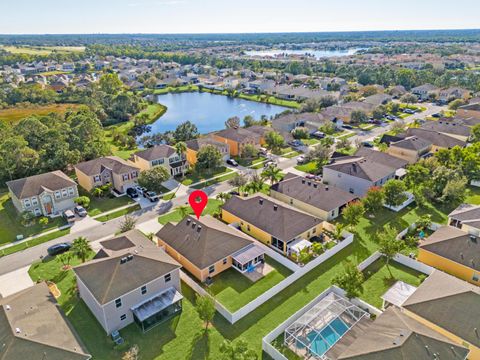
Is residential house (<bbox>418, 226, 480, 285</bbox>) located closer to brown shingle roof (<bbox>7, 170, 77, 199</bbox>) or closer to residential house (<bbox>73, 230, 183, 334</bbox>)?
residential house (<bbox>73, 230, 183, 334</bbox>)

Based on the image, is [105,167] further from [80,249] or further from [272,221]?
[272,221]

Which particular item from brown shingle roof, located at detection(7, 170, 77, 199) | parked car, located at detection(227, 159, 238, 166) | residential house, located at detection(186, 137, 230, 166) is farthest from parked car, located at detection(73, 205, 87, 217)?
parked car, located at detection(227, 159, 238, 166)

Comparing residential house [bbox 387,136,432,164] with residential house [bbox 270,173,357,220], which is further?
residential house [bbox 387,136,432,164]

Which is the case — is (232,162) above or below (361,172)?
below

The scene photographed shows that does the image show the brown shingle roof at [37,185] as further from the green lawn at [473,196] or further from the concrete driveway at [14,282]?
the green lawn at [473,196]

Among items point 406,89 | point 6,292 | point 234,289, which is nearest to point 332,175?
point 234,289

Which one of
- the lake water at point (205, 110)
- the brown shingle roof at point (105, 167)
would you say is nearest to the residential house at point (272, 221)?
the brown shingle roof at point (105, 167)

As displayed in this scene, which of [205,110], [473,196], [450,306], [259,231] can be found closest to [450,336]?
[450,306]
